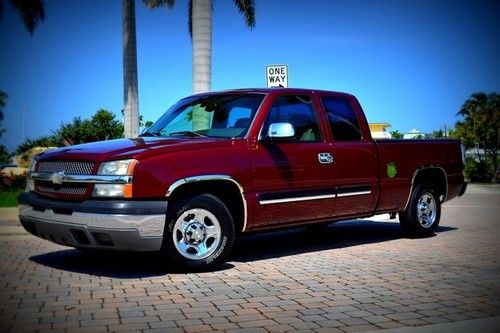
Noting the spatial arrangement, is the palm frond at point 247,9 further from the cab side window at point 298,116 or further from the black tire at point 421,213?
the cab side window at point 298,116

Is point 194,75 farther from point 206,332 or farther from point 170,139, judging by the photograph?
point 206,332

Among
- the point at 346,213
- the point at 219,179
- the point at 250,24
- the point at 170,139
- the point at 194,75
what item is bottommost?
the point at 346,213

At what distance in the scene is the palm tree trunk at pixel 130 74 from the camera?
1580 centimetres

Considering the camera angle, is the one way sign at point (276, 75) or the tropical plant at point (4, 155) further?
the tropical plant at point (4, 155)

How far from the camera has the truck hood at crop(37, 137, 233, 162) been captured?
526 centimetres

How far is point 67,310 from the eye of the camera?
4.31m

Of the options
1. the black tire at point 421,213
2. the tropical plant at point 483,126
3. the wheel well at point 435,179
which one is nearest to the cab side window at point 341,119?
the wheel well at point 435,179

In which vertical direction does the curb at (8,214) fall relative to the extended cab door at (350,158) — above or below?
below

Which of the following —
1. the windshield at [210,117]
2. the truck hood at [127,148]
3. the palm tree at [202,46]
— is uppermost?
the palm tree at [202,46]

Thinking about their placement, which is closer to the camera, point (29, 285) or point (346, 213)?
point (29, 285)

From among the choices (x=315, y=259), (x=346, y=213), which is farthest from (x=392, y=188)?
(x=315, y=259)

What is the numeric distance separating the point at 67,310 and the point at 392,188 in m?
4.91

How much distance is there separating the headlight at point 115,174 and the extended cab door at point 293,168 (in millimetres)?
1459

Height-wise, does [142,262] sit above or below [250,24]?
below
